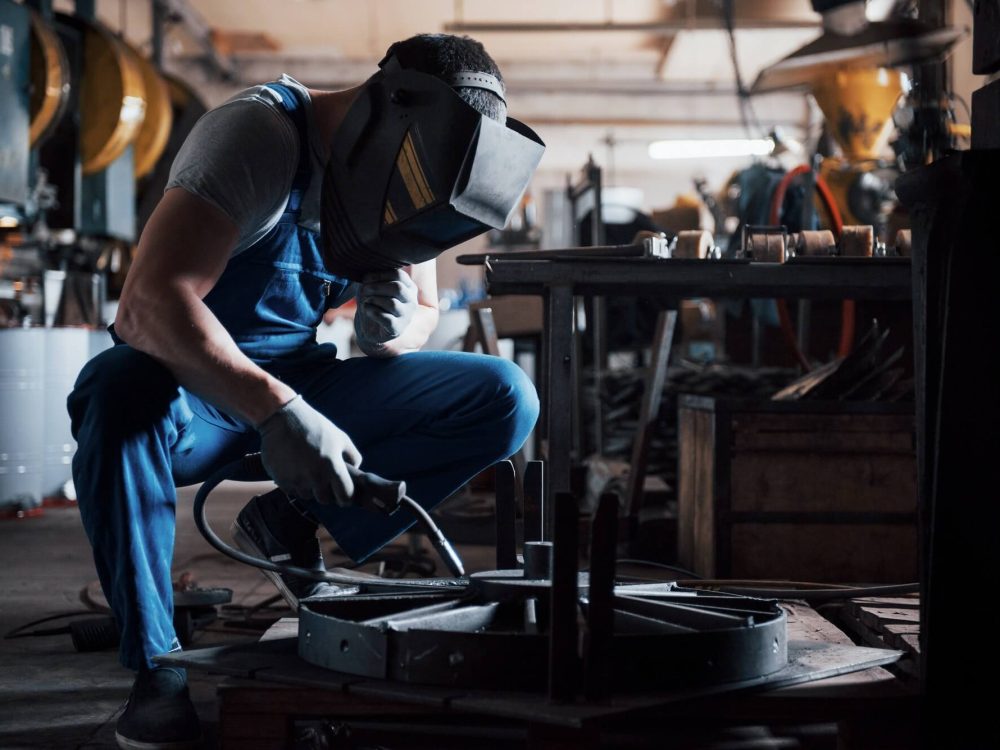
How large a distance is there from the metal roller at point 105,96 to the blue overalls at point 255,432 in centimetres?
374

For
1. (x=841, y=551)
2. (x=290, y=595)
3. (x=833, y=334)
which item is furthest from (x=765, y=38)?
(x=290, y=595)

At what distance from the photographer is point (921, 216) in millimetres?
1235

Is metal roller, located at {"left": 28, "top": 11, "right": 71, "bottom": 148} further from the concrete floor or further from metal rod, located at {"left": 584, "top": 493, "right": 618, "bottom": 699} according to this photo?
metal rod, located at {"left": 584, "top": 493, "right": 618, "bottom": 699}

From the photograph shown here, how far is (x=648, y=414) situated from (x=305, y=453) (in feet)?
6.47

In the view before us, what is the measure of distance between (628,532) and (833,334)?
6.99 feet

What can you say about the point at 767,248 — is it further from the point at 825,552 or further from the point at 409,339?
the point at 409,339

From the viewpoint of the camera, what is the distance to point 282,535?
184 cm

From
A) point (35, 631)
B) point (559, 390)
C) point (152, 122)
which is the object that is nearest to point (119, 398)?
point (35, 631)

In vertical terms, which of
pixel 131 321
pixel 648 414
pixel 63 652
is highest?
pixel 131 321

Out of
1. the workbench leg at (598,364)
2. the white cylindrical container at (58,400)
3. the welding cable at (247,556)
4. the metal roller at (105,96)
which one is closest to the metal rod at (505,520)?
the welding cable at (247,556)

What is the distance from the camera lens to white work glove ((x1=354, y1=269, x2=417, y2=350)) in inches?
72.7

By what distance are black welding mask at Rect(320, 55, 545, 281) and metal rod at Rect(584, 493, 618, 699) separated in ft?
1.85

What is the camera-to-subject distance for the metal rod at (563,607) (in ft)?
3.61

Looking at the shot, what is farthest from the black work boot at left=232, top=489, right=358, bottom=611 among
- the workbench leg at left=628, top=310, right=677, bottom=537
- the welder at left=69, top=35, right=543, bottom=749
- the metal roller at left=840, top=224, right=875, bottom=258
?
the metal roller at left=840, top=224, right=875, bottom=258
